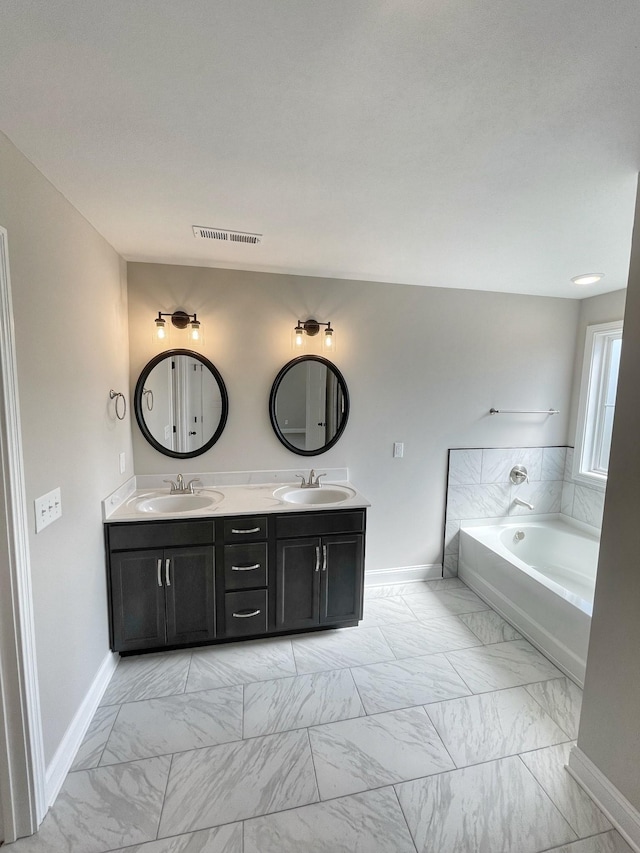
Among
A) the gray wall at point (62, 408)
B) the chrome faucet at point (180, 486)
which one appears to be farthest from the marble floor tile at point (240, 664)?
the chrome faucet at point (180, 486)

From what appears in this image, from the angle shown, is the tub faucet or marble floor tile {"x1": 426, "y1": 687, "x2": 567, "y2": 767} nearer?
marble floor tile {"x1": 426, "y1": 687, "x2": 567, "y2": 767}

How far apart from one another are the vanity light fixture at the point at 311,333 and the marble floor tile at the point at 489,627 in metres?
2.24

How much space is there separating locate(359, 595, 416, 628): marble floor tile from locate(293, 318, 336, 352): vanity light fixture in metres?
2.01

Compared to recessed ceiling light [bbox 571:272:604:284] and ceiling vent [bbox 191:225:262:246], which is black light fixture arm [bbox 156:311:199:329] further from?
recessed ceiling light [bbox 571:272:604:284]

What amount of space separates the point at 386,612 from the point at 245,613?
109 centimetres

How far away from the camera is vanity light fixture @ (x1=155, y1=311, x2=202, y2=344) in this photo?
2.45 m

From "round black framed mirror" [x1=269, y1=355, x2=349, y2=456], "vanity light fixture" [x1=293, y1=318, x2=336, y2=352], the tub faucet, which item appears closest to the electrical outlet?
"round black framed mirror" [x1=269, y1=355, x2=349, y2=456]

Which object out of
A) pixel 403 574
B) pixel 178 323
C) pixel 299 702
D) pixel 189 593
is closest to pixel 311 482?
pixel 189 593

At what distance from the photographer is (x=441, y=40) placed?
2.83 ft

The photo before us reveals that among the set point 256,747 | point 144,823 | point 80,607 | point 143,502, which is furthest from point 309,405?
point 144,823

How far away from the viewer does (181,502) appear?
8.14 feet

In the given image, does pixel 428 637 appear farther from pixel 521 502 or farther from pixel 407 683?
pixel 521 502

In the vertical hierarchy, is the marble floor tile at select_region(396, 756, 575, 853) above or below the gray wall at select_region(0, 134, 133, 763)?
below

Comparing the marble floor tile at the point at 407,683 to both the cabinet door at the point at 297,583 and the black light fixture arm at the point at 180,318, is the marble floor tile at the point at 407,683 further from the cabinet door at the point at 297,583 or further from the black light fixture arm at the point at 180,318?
the black light fixture arm at the point at 180,318
